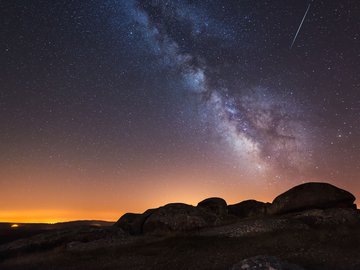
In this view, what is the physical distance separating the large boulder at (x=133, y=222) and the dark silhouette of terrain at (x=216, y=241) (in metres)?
0.12

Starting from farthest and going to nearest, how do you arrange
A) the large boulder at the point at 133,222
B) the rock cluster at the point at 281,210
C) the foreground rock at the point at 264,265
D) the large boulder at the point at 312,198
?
the large boulder at the point at 133,222
the large boulder at the point at 312,198
the rock cluster at the point at 281,210
the foreground rock at the point at 264,265

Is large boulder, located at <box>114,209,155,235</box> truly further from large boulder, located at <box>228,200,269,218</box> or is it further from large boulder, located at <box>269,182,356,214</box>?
large boulder, located at <box>269,182,356,214</box>

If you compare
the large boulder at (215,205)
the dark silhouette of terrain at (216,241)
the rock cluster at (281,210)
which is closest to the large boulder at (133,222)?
the rock cluster at (281,210)

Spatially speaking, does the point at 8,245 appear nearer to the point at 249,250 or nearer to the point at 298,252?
the point at 249,250

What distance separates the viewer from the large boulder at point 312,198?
28.5 meters

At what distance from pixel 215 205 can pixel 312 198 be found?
10780 millimetres

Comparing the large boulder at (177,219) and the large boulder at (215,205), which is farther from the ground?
the large boulder at (215,205)

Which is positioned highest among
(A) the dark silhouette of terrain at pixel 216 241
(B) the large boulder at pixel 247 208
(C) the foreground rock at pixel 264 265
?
(B) the large boulder at pixel 247 208

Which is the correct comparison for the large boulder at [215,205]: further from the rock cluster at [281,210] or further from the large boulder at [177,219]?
the large boulder at [177,219]

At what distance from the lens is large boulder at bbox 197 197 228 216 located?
3634cm

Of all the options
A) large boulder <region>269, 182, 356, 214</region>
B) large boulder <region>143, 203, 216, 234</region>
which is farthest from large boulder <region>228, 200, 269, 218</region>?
large boulder <region>143, 203, 216, 234</region>

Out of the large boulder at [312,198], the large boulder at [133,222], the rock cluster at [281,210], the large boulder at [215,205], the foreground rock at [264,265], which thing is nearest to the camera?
the foreground rock at [264,265]

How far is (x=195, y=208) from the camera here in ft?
96.4

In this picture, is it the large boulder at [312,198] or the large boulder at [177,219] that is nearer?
the large boulder at [177,219]
